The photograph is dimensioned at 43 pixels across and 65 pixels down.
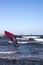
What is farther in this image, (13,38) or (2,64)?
(13,38)

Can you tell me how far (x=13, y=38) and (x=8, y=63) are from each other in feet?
86.0

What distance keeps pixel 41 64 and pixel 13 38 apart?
27.0m

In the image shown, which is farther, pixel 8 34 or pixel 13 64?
pixel 8 34

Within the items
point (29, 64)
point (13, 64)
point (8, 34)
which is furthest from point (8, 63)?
point (8, 34)

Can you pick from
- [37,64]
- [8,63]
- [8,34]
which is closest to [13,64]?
[8,63]

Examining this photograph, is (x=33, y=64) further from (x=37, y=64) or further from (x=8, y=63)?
(x=8, y=63)

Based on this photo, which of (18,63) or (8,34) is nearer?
(18,63)

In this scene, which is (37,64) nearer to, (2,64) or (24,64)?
(24,64)

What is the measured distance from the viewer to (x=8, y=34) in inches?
1662

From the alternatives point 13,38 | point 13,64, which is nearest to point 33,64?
point 13,64

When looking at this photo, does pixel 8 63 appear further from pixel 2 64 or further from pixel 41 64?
pixel 41 64

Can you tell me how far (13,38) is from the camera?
4234cm

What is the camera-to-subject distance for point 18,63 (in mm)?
16266

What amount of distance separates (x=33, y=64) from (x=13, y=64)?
54.7 inches
